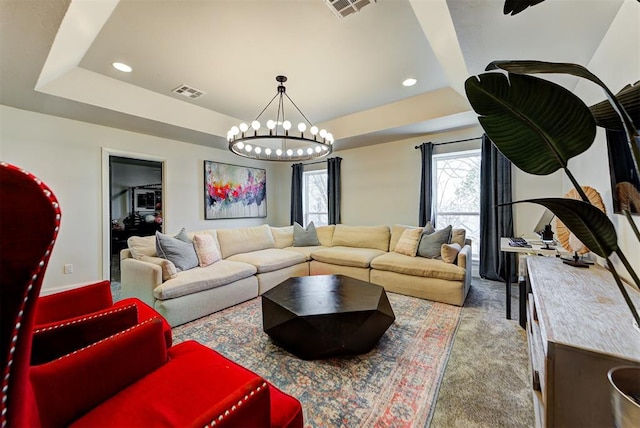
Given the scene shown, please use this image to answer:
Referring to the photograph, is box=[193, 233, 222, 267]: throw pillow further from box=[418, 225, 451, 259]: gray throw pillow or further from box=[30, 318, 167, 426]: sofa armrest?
box=[418, 225, 451, 259]: gray throw pillow

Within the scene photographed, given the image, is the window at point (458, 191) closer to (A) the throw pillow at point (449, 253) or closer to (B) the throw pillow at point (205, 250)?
(A) the throw pillow at point (449, 253)

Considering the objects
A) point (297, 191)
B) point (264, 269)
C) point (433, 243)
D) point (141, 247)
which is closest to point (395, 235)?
point (433, 243)

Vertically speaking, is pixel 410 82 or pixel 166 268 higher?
pixel 410 82

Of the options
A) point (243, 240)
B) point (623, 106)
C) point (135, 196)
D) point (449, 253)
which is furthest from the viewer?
point (135, 196)

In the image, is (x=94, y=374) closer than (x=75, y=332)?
Yes

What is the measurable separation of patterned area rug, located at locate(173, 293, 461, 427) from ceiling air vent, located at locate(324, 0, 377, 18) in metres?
2.76

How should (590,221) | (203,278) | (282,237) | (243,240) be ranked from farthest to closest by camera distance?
1. (282,237)
2. (243,240)
3. (203,278)
4. (590,221)

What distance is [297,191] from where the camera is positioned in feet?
19.7

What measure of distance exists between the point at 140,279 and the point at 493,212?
15.2 ft

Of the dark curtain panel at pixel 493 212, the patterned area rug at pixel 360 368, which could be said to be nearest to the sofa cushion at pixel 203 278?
the patterned area rug at pixel 360 368

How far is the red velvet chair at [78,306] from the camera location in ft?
4.66

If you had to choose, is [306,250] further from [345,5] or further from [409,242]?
[345,5]

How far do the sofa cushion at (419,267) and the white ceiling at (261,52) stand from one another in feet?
6.75

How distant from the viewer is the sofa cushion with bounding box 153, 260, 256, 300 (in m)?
2.43
